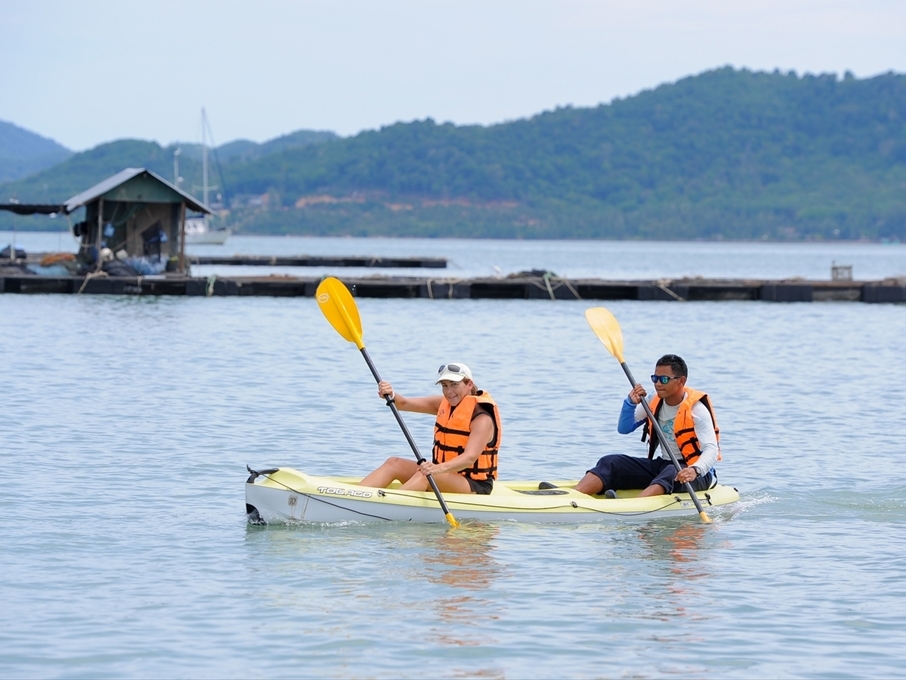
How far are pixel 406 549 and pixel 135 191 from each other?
27.0 meters

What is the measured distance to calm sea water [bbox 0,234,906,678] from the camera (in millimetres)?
7484

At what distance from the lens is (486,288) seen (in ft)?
124

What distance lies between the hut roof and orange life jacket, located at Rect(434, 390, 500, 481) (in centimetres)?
2515

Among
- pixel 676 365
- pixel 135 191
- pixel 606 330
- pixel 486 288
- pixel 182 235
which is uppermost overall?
pixel 135 191

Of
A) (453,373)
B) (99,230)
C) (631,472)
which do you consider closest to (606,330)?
(631,472)

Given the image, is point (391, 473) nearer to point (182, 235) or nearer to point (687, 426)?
point (687, 426)

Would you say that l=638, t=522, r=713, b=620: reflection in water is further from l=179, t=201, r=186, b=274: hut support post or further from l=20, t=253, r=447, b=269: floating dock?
l=20, t=253, r=447, b=269: floating dock

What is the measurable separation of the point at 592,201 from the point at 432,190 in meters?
20.3

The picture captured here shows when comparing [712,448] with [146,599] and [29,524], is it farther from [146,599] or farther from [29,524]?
[29,524]

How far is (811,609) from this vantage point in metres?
8.44

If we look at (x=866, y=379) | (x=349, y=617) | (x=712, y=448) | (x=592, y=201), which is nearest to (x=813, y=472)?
(x=712, y=448)

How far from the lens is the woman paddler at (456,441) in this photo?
9.91 m

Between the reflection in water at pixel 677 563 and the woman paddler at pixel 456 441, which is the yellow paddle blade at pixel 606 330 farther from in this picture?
the woman paddler at pixel 456 441

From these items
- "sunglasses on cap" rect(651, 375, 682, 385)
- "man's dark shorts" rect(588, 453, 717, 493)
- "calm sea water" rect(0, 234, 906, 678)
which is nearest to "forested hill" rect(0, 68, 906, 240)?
"calm sea water" rect(0, 234, 906, 678)
